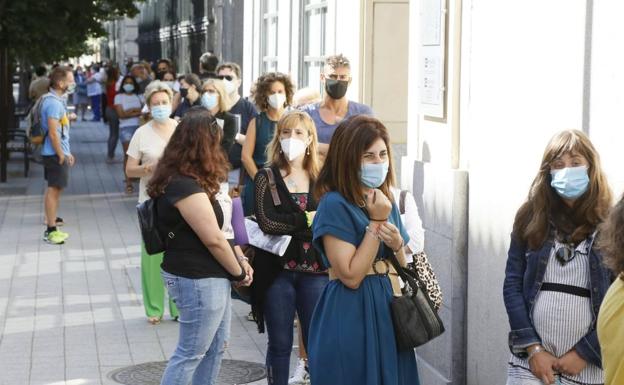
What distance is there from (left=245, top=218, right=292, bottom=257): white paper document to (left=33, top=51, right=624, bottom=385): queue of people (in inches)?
→ 1.5

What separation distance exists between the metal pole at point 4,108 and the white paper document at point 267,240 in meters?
15.4

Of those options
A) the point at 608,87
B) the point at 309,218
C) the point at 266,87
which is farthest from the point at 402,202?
the point at 266,87

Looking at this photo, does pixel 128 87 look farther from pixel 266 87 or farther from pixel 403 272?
pixel 403 272

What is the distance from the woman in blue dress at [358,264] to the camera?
5.27m

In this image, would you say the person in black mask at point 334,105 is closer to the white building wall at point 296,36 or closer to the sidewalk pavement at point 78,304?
the white building wall at point 296,36

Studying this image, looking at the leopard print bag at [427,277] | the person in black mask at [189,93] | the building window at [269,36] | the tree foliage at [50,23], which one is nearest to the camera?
the leopard print bag at [427,277]

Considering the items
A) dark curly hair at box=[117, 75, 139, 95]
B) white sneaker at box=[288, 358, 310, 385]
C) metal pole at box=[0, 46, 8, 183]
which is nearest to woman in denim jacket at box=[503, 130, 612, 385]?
white sneaker at box=[288, 358, 310, 385]

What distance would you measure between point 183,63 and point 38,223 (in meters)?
13.4

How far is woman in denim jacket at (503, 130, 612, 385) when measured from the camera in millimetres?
5223

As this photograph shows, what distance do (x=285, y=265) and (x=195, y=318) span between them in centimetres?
71

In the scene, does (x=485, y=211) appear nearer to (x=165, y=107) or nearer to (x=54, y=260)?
(x=165, y=107)

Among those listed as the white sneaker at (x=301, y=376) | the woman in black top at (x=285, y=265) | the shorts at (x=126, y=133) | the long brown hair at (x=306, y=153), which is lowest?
the white sneaker at (x=301, y=376)

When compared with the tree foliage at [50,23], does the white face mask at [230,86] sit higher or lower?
lower

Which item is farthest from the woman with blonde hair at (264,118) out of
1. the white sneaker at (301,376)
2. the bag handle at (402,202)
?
the bag handle at (402,202)
